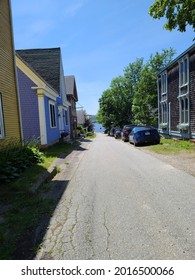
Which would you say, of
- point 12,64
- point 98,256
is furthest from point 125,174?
point 12,64

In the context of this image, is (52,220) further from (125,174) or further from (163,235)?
(125,174)

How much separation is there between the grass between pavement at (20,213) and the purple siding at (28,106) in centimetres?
905

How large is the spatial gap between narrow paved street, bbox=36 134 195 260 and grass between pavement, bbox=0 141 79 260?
0.27 meters

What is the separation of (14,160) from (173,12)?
→ 333 inches

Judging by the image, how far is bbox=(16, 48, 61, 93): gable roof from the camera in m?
21.6

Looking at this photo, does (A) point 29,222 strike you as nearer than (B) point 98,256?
No

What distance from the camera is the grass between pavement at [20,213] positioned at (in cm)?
326

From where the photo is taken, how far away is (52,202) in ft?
17.3

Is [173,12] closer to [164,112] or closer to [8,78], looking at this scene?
[8,78]

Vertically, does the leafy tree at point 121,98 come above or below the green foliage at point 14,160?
above

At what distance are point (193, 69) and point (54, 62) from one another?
12.9 metres

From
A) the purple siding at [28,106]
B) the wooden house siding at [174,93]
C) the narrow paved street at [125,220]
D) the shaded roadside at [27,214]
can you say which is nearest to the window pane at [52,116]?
the purple siding at [28,106]

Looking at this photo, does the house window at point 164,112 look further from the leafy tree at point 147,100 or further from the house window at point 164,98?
the leafy tree at point 147,100

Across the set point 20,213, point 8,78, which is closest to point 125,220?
point 20,213
